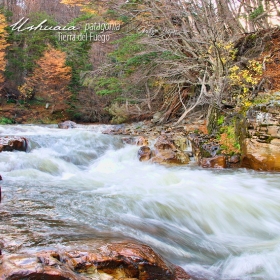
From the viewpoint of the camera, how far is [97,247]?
91.6 inches

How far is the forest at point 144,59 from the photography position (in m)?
10.5

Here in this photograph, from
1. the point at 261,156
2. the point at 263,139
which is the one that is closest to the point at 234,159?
the point at 261,156

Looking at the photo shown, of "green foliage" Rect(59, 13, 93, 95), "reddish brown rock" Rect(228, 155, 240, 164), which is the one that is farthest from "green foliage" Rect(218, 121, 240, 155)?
"green foliage" Rect(59, 13, 93, 95)

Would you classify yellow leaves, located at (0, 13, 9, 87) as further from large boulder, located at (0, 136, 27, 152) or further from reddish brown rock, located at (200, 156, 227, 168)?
reddish brown rock, located at (200, 156, 227, 168)

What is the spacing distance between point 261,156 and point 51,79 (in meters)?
15.9

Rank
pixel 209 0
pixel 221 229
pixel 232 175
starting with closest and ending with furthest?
pixel 221 229
pixel 232 175
pixel 209 0

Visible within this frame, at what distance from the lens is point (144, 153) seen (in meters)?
8.60

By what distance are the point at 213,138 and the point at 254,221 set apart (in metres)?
4.67

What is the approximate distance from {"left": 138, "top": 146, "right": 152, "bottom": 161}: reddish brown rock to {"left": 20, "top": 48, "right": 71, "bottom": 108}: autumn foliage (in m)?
12.6

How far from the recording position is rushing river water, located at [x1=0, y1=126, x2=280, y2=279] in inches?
113

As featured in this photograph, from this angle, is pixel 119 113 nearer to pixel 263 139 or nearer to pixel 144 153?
pixel 144 153

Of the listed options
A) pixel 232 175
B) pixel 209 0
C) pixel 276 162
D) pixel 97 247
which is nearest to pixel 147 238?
pixel 97 247

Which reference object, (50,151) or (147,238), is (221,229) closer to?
(147,238)

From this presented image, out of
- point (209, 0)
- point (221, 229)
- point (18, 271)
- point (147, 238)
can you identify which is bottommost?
point (221, 229)
